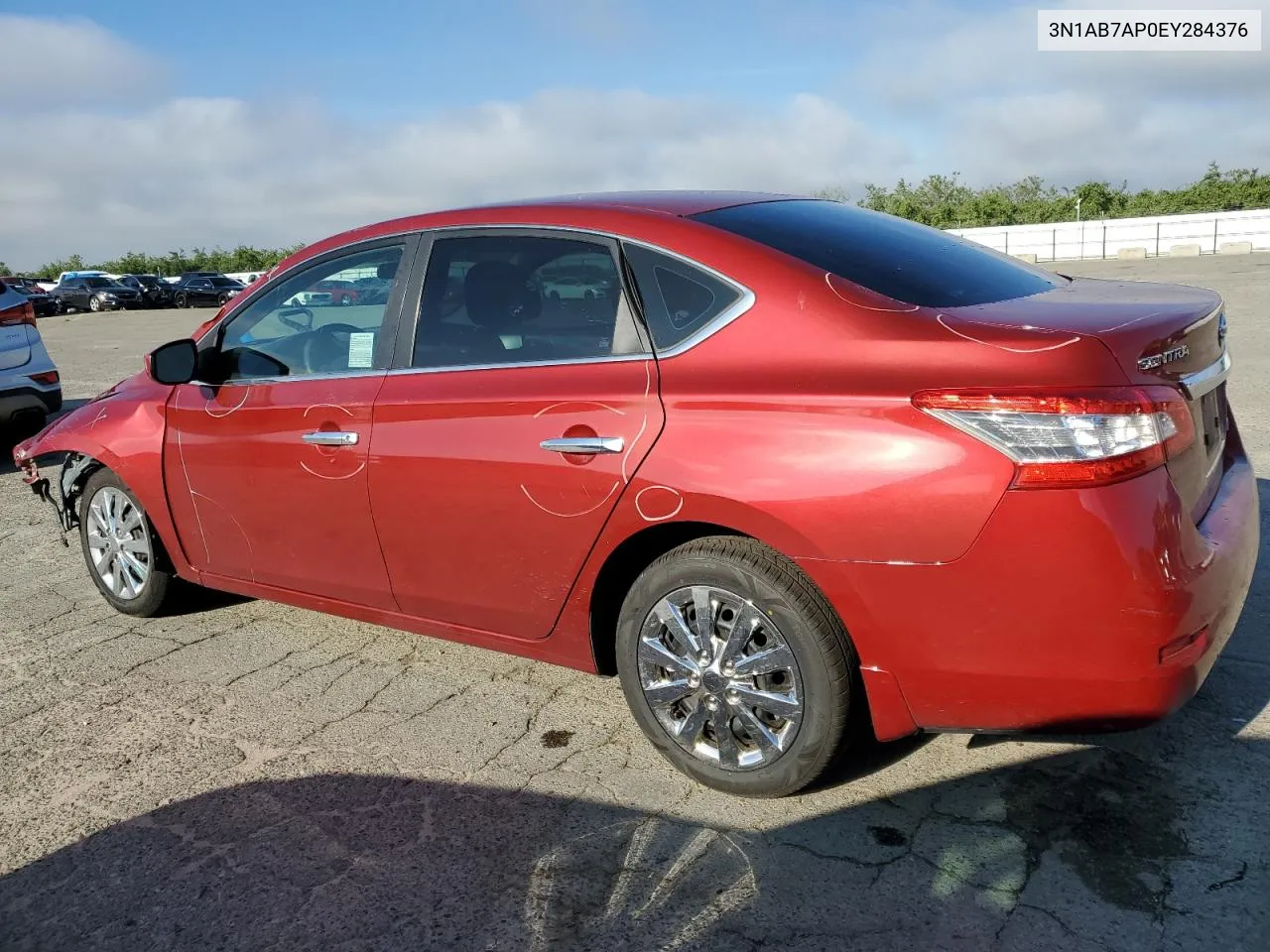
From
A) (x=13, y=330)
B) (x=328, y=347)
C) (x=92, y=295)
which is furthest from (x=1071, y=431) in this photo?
(x=92, y=295)

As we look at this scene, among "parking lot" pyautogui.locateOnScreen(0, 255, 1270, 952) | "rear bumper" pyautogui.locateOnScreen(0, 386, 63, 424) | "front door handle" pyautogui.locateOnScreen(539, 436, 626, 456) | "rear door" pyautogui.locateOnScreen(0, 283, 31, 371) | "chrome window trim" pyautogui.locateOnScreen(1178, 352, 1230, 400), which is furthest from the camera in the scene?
"rear door" pyautogui.locateOnScreen(0, 283, 31, 371)

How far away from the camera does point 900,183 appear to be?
70688 mm

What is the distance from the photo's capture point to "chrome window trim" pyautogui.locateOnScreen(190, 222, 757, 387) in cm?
292

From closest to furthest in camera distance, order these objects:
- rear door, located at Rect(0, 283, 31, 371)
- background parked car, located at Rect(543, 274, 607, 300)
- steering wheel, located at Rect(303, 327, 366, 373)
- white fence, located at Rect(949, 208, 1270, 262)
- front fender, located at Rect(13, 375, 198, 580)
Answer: background parked car, located at Rect(543, 274, 607, 300) < steering wheel, located at Rect(303, 327, 366, 373) < front fender, located at Rect(13, 375, 198, 580) < rear door, located at Rect(0, 283, 31, 371) < white fence, located at Rect(949, 208, 1270, 262)

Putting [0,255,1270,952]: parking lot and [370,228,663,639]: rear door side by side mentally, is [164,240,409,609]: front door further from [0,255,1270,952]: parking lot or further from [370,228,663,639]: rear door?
[0,255,1270,952]: parking lot

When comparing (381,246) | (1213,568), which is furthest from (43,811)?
(1213,568)

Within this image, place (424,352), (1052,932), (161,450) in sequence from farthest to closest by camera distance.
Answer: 1. (161,450)
2. (424,352)
3. (1052,932)

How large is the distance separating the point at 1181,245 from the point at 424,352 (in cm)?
3835

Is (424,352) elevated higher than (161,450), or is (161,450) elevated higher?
(424,352)

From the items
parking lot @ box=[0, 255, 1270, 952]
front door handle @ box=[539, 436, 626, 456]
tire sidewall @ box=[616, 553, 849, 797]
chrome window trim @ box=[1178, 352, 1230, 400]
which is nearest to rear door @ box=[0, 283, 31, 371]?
parking lot @ box=[0, 255, 1270, 952]

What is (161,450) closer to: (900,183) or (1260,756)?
(1260,756)

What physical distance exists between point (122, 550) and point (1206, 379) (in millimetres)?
4232

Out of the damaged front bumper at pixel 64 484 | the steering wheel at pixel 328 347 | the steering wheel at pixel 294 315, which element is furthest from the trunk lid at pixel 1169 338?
the damaged front bumper at pixel 64 484

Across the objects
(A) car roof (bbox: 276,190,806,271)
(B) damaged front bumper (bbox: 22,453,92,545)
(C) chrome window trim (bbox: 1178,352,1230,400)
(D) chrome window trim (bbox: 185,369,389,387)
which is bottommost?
(B) damaged front bumper (bbox: 22,453,92,545)
